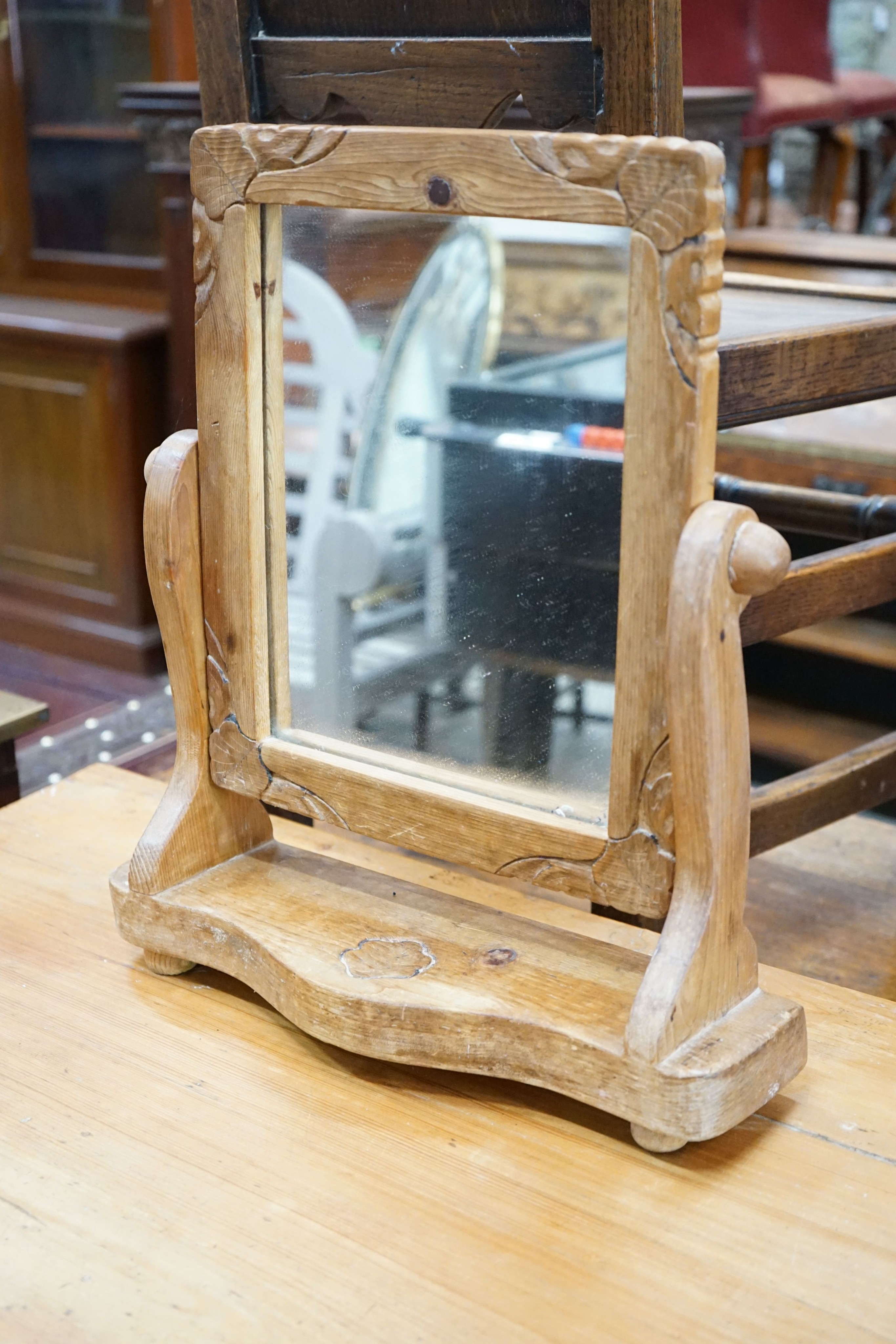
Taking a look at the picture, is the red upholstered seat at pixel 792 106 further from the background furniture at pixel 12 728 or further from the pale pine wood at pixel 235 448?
the pale pine wood at pixel 235 448

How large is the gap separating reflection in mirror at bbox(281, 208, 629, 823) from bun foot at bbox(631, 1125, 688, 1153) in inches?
5.8

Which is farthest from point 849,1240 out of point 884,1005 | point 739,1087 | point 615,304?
point 615,304

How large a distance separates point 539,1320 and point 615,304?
864 millimetres

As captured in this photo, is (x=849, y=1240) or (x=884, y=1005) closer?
(x=849, y=1240)

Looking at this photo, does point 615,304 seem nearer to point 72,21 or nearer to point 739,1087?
point 739,1087

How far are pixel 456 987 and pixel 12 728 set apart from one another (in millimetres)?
635

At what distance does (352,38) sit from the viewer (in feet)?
2.13

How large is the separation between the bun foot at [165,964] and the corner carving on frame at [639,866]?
0.22 meters

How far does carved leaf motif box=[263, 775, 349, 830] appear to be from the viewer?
0.73m

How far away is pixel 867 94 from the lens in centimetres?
424

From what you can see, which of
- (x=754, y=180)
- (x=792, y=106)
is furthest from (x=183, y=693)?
(x=792, y=106)

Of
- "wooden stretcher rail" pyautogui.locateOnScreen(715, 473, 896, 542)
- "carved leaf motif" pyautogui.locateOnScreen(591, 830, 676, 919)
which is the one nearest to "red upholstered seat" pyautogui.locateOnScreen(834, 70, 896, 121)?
"wooden stretcher rail" pyautogui.locateOnScreen(715, 473, 896, 542)

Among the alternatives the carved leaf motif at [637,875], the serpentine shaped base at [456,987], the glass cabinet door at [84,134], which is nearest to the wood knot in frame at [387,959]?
the serpentine shaped base at [456,987]

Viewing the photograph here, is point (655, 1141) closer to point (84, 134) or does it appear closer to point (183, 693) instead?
point (183, 693)
